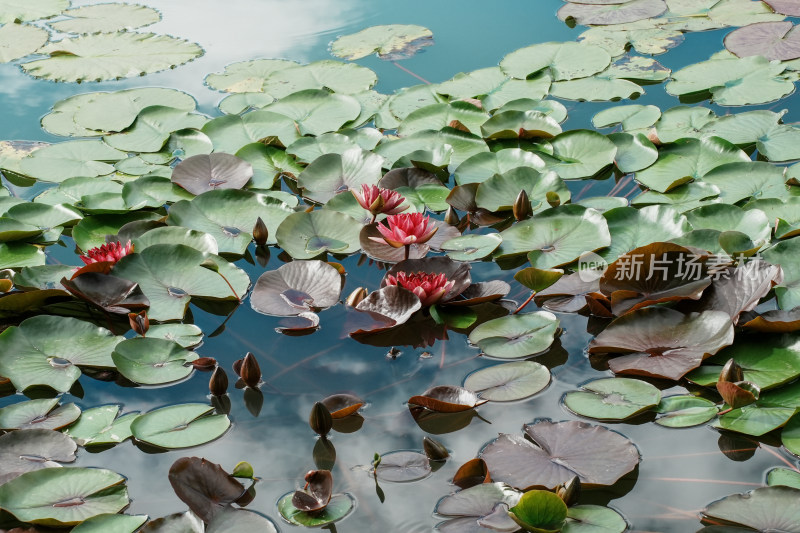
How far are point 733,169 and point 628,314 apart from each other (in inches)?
46.6

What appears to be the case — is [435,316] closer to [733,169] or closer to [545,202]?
[545,202]

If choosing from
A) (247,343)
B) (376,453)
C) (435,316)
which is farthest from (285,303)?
(376,453)

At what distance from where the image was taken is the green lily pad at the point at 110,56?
15.5ft

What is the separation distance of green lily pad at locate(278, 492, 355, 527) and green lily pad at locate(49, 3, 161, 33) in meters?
4.41

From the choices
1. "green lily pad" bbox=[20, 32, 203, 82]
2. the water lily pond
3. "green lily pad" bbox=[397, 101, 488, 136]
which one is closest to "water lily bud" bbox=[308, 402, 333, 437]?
the water lily pond

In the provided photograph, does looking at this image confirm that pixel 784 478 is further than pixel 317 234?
No

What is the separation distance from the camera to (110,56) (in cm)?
488

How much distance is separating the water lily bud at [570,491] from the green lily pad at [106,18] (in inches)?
187

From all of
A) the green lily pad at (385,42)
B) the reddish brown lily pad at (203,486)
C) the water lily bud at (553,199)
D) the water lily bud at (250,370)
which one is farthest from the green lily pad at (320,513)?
the green lily pad at (385,42)

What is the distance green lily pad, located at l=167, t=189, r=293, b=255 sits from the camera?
10.1 feet

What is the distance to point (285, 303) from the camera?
2719 millimetres

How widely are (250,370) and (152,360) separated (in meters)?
0.37

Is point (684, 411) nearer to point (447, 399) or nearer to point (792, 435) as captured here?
point (792, 435)

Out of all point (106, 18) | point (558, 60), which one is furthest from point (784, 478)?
point (106, 18)
